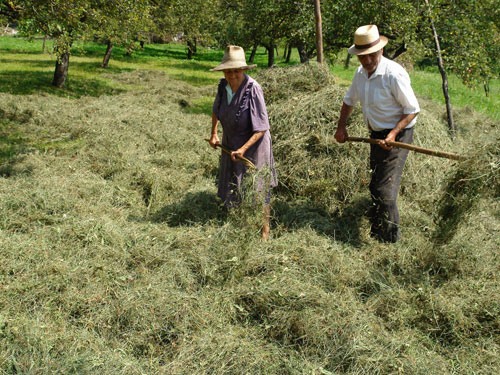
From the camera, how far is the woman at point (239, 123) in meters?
3.93

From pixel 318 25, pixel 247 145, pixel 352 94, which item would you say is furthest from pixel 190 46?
pixel 247 145

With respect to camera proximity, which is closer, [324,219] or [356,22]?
[324,219]

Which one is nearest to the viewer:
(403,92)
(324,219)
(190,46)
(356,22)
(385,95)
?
(403,92)

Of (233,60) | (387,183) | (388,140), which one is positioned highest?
(233,60)

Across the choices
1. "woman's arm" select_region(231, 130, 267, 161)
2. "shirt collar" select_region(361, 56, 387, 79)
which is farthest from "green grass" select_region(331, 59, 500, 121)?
"woman's arm" select_region(231, 130, 267, 161)

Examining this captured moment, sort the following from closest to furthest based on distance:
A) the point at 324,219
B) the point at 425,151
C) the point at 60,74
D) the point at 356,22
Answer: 1. the point at 425,151
2. the point at 324,219
3. the point at 356,22
4. the point at 60,74

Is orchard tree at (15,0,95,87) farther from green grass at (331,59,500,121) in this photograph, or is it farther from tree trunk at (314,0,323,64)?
green grass at (331,59,500,121)

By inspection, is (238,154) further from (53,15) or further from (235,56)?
(53,15)

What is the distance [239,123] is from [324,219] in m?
1.52

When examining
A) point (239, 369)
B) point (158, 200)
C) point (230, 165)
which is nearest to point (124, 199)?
point (158, 200)

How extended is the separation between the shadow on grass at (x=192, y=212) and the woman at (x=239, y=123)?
0.39m

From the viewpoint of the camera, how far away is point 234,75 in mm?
3918

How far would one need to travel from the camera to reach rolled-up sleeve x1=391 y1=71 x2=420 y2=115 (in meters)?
3.69

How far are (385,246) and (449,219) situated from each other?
27.8 inches
